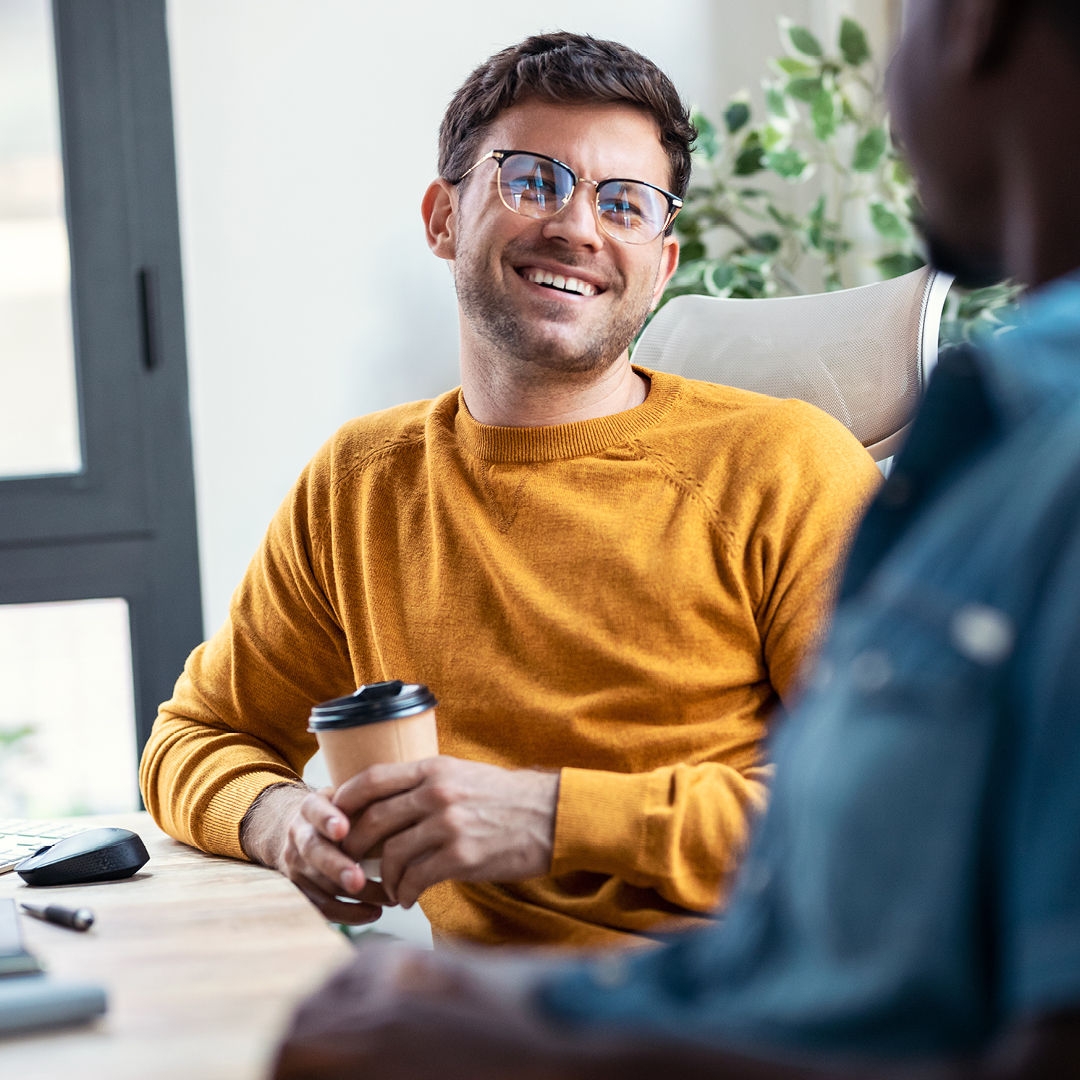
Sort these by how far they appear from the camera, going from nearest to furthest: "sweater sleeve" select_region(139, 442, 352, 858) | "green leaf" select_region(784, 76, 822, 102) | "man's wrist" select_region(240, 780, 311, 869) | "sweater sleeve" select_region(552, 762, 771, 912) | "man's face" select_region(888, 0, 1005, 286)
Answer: "man's face" select_region(888, 0, 1005, 286) < "sweater sleeve" select_region(552, 762, 771, 912) < "man's wrist" select_region(240, 780, 311, 869) < "sweater sleeve" select_region(139, 442, 352, 858) < "green leaf" select_region(784, 76, 822, 102)

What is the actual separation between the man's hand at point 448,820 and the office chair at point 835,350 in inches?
28.1

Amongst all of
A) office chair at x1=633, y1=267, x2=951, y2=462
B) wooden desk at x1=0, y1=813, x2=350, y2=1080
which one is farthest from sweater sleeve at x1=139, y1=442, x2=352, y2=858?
office chair at x1=633, y1=267, x2=951, y2=462

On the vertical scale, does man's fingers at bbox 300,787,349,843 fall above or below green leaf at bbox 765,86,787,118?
below

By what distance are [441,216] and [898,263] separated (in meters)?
1.32

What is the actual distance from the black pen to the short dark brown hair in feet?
3.05

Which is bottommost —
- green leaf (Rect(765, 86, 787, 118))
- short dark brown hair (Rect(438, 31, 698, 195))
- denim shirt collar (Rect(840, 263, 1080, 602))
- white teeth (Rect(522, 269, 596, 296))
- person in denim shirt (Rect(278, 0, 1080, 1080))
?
person in denim shirt (Rect(278, 0, 1080, 1080))

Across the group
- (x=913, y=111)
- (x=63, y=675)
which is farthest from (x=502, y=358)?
(x=63, y=675)

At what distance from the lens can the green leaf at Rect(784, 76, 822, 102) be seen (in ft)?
8.43

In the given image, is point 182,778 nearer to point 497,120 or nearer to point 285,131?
point 497,120

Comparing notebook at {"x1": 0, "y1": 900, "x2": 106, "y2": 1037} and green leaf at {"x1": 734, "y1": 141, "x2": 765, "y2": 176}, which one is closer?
notebook at {"x1": 0, "y1": 900, "x2": 106, "y2": 1037}

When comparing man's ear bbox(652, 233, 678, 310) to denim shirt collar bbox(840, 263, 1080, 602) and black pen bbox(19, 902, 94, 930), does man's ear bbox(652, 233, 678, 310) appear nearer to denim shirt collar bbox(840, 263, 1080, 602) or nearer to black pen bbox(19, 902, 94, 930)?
black pen bbox(19, 902, 94, 930)

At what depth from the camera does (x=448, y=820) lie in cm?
108

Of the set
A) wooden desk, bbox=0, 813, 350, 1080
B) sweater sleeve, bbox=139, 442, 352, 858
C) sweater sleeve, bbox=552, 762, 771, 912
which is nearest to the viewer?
wooden desk, bbox=0, 813, 350, 1080

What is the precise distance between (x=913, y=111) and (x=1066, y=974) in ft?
1.20
